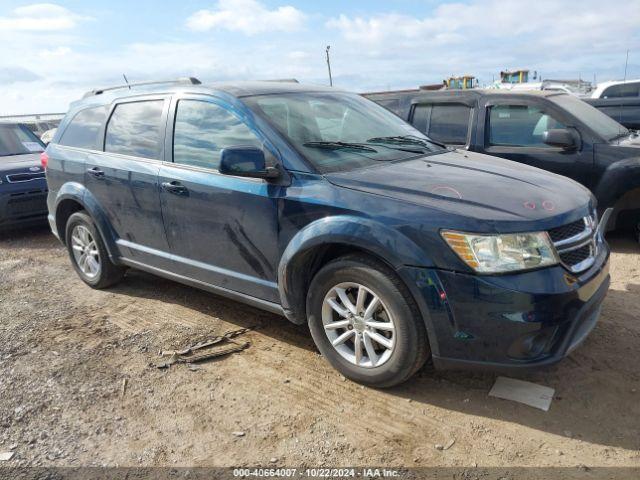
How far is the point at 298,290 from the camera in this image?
10.8 feet

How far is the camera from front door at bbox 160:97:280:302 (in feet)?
11.1

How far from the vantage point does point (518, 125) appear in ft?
19.4

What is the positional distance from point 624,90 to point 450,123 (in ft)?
26.3

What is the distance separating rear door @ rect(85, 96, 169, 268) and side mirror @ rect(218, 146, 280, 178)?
1056 millimetres

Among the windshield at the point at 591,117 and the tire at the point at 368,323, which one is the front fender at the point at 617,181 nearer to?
the windshield at the point at 591,117

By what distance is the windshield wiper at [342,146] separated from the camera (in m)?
3.40

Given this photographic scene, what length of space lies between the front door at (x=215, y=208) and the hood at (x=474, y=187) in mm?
596

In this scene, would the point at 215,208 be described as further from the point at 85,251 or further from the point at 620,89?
the point at 620,89

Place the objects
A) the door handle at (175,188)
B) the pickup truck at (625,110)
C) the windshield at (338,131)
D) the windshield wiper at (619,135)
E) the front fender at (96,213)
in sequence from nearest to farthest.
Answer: the windshield at (338,131), the door handle at (175,188), the front fender at (96,213), the windshield wiper at (619,135), the pickup truck at (625,110)

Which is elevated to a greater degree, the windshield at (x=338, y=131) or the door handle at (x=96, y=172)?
the windshield at (x=338, y=131)

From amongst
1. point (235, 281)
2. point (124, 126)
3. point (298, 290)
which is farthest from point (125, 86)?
point (298, 290)

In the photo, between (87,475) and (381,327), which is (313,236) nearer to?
(381,327)

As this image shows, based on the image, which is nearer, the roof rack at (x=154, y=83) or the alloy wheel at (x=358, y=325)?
the alloy wheel at (x=358, y=325)

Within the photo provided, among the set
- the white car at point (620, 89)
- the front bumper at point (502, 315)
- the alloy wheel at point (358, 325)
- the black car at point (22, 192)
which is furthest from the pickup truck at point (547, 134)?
the white car at point (620, 89)
